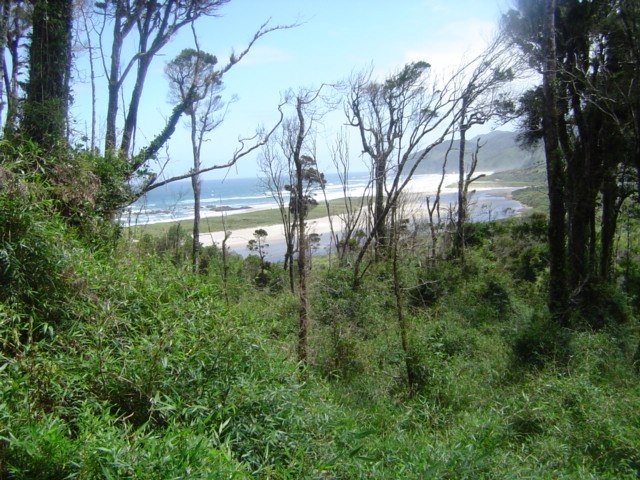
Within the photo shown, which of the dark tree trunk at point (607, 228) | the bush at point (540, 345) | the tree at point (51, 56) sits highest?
the tree at point (51, 56)

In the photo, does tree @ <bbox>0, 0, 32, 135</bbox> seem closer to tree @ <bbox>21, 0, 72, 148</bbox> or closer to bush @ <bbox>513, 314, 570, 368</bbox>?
tree @ <bbox>21, 0, 72, 148</bbox>

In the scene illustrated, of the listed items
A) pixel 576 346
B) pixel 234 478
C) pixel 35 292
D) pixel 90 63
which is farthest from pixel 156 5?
pixel 576 346

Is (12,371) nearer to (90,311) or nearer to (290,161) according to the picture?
(90,311)

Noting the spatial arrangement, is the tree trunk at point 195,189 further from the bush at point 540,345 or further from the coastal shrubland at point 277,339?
the bush at point 540,345

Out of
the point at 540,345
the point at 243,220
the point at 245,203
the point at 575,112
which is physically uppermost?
the point at 575,112

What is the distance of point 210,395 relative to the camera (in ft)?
11.8

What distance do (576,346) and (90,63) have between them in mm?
10616

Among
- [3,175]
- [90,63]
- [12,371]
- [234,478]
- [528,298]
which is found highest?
[90,63]

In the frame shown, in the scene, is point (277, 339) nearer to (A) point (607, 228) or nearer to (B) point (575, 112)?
(B) point (575, 112)

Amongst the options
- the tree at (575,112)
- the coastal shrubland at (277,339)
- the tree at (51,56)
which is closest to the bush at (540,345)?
the coastal shrubland at (277,339)

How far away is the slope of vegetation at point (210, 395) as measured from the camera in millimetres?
2809

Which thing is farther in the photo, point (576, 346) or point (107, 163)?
point (576, 346)

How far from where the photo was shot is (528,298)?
12.7m

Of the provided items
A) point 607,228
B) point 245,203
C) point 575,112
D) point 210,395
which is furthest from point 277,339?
point 245,203
